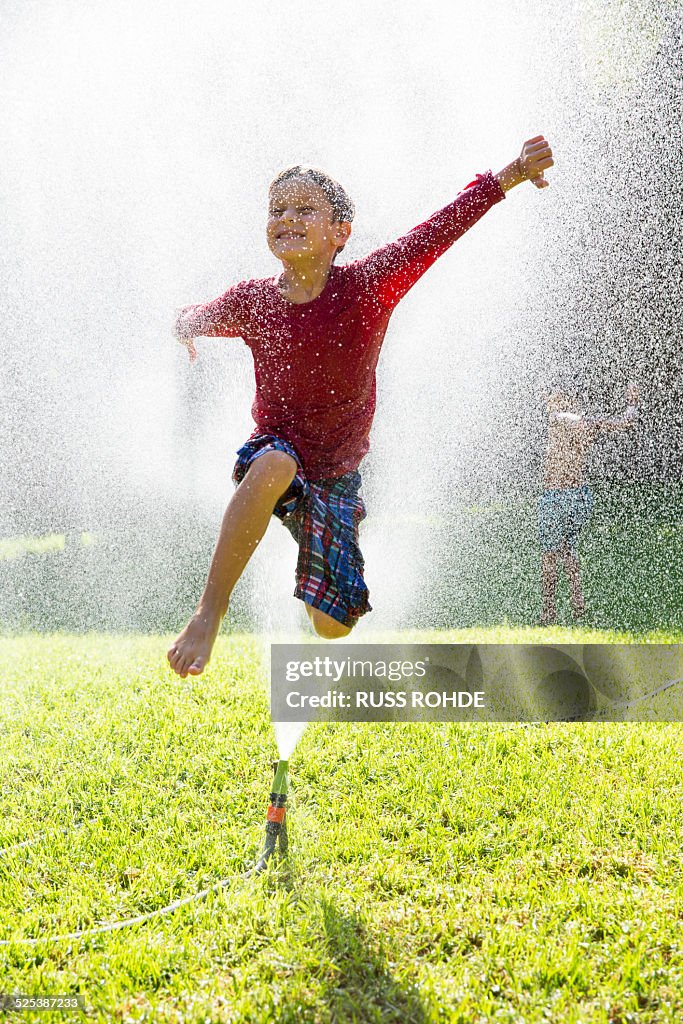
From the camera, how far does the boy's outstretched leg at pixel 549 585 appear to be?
683 centimetres

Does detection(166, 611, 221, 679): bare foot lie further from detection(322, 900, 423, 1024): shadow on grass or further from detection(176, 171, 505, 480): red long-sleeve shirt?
detection(322, 900, 423, 1024): shadow on grass

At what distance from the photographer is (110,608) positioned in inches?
303

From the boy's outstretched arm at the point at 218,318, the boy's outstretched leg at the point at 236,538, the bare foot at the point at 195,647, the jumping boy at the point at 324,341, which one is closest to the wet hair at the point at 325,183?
the jumping boy at the point at 324,341

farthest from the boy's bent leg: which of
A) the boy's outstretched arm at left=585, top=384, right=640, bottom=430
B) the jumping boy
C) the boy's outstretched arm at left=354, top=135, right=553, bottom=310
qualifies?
the boy's outstretched arm at left=585, top=384, right=640, bottom=430

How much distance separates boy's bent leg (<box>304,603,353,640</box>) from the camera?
126 inches

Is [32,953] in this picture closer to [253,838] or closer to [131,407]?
[253,838]

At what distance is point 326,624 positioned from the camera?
3230 mm

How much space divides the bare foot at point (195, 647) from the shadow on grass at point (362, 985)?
832 mm

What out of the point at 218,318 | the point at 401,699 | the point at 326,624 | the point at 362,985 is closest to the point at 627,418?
the point at 401,699

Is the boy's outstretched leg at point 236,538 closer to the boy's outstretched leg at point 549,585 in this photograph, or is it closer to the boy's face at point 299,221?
the boy's face at point 299,221

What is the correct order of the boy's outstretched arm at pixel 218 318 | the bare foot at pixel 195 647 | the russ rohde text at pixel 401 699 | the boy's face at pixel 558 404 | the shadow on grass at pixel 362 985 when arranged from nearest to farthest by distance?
the shadow on grass at pixel 362 985, the bare foot at pixel 195 647, the boy's outstretched arm at pixel 218 318, the russ rohde text at pixel 401 699, the boy's face at pixel 558 404

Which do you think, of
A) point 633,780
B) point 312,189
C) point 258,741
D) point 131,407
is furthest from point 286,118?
point 633,780

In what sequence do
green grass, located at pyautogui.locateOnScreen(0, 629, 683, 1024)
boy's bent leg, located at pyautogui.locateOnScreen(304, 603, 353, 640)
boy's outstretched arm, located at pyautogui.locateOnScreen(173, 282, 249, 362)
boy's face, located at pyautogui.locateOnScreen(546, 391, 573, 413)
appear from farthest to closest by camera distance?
1. boy's face, located at pyautogui.locateOnScreen(546, 391, 573, 413)
2. boy's outstretched arm, located at pyautogui.locateOnScreen(173, 282, 249, 362)
3. boy's bent leg, located at pyautogui.locateOnScreen(304, 603, 353, 640)
4. green grass, located at pyautogui.locateOnScreen(0, 629, 683, 1024)

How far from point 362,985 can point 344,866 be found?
2.09ft
